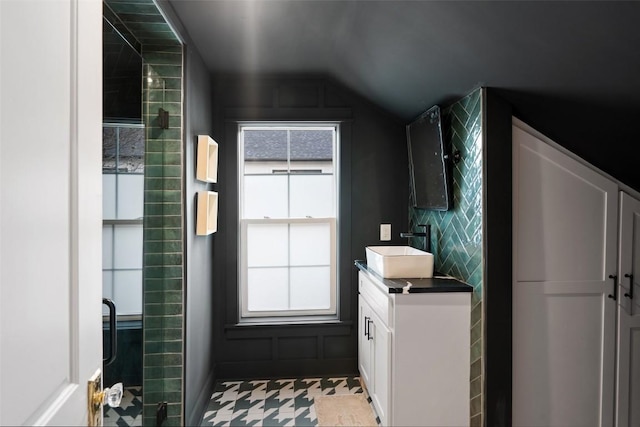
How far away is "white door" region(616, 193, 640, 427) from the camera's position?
2.02m

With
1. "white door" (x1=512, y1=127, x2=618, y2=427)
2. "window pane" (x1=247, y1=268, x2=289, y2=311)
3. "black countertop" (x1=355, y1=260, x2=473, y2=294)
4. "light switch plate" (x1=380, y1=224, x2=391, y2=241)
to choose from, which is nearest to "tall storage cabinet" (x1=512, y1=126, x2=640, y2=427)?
"white door" (x1=512, y1=127, x2=618, y2=427)

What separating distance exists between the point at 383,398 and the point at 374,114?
2.05m

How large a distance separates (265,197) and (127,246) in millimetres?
1472

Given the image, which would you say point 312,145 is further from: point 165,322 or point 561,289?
point 561,289

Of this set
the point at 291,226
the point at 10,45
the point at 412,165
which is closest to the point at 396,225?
the point at 412,165

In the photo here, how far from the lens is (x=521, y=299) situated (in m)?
2.02

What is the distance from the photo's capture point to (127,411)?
69.4 inches

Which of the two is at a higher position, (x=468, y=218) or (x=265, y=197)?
(x=265, y=197)

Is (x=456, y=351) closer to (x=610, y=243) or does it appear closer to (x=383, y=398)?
(x=383, y=398)

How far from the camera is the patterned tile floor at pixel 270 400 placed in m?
2.44

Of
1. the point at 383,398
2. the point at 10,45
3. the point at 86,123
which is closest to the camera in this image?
the point at 10,45

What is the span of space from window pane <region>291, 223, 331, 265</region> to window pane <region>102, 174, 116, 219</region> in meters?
1.66

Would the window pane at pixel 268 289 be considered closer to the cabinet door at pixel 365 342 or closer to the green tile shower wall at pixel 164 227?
the cabinet door at pixel 365 342

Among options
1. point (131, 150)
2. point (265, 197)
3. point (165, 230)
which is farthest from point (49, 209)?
point (265, 197)
